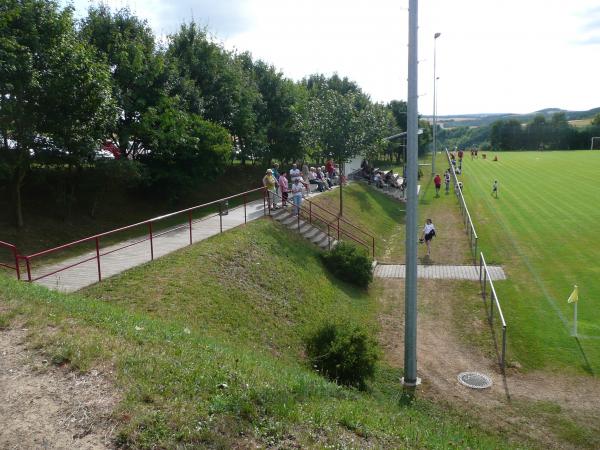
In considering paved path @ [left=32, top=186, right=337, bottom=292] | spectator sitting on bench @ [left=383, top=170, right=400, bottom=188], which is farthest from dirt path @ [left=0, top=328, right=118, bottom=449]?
spectator sitting on bench @ [left=383, top=170, right=400, bottom=188]

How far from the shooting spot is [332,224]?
80.1 feet

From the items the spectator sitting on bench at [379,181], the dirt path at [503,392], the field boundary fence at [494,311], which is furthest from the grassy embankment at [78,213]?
the spectator sitting on bench at [379,181]

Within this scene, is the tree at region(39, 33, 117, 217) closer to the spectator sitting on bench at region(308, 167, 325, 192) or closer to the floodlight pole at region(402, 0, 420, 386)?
the floodlight pole at region(402, 0, 420, 386)

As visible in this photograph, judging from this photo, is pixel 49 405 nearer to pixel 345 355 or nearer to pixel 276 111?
pixel 345 355

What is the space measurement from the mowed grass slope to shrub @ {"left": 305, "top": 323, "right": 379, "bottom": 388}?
422mm

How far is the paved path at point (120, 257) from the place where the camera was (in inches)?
486

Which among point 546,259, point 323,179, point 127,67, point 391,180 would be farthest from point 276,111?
point 546,259

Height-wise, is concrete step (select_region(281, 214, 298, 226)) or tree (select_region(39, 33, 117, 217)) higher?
tree (select_region(39, 33, 117, 217))

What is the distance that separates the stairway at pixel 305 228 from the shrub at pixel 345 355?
972 centimetres

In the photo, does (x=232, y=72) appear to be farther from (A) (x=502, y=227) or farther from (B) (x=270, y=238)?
(A) (x=502, y=227)

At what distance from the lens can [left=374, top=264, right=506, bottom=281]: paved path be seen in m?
20.6

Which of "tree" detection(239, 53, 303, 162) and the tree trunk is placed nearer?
the tree trunk

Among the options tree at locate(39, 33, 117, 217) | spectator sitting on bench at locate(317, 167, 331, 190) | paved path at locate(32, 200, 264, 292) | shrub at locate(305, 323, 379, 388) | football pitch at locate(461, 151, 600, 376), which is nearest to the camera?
shrub at locate(305, 323, 379, 388)

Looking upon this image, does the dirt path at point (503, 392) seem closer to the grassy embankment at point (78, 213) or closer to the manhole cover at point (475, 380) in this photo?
the manhole cover at point (475, 380)
